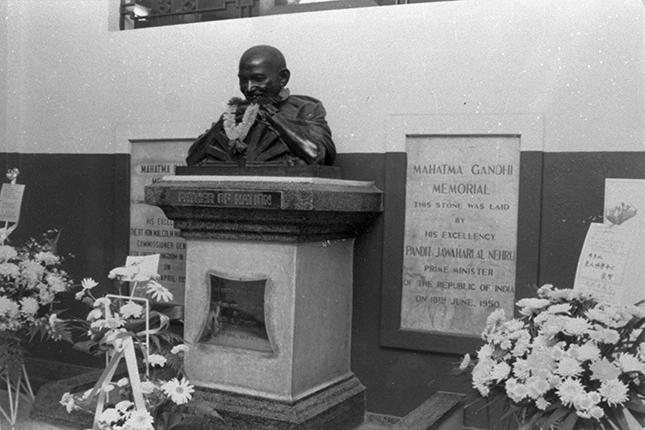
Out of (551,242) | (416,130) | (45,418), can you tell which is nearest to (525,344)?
(551,242)

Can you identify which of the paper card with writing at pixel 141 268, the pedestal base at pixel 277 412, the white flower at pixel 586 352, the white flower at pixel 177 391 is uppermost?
the paper card with writing at pixel 141 268

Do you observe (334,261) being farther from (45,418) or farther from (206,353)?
(45,418)

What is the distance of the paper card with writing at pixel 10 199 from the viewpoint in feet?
16.6

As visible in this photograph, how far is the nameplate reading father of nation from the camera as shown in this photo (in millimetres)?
3908

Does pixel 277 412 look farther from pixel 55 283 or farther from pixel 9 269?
pixel 9 269

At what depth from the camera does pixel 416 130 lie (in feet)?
14.9

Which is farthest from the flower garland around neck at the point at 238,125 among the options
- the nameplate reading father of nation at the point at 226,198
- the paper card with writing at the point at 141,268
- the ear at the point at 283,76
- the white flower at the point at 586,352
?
the white flower at the point at 586,352

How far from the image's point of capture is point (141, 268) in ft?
10.9

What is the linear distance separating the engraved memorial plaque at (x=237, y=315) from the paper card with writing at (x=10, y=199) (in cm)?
165

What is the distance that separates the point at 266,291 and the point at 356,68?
1.58 meters

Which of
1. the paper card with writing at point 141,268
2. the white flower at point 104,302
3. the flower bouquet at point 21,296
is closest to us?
the white flower at point 104,302

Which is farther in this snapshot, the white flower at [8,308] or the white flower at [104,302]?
the white flower at [8,308]

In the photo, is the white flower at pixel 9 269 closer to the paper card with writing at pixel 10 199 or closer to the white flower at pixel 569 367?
the paper card with writing at pixel 10 199

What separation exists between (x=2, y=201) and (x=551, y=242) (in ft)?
11.8
